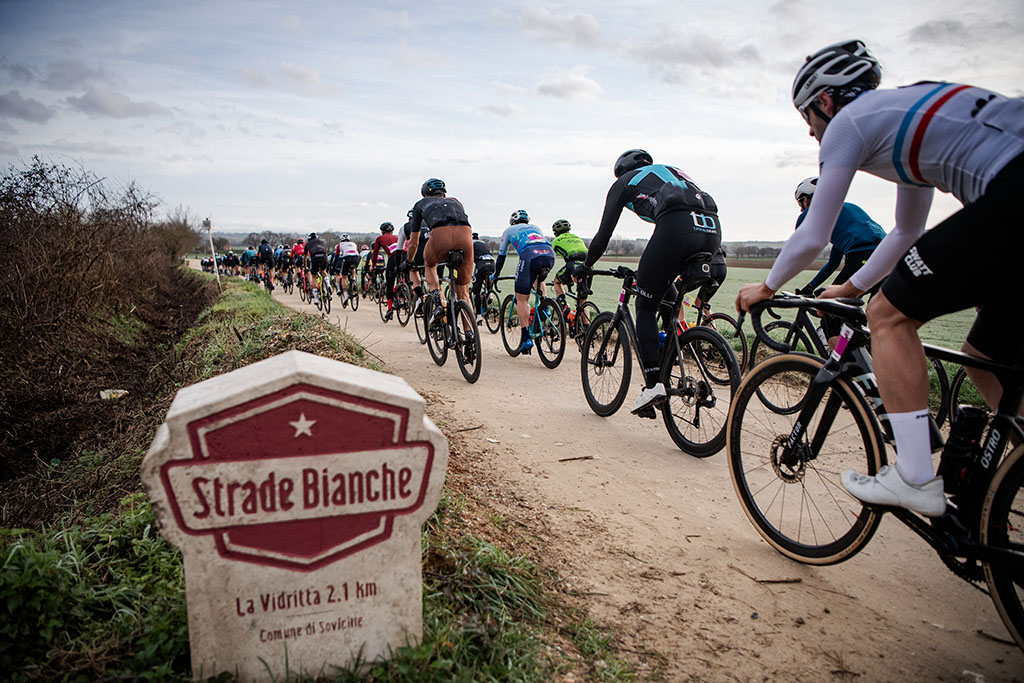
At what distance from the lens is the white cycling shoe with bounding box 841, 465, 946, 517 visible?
2.21 m

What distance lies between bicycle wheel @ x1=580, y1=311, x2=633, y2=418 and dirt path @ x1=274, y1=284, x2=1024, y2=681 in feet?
2.30

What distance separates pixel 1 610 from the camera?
187cm

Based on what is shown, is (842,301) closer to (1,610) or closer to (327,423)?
(327,423)

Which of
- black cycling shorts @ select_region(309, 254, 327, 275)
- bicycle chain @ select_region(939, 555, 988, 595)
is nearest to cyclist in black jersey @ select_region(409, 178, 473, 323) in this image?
bicycle chain @ select_region(939, 555, 988, 595)

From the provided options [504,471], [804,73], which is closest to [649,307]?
[504,471]

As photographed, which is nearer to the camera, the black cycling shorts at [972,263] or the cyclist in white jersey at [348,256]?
the black cycling shorts at [972,263]

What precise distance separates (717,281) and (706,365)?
3.09 feet

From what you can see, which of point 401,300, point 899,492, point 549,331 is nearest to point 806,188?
point 549,331

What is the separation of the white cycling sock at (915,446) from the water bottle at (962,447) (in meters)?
0.12

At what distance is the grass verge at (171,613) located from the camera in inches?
70.7

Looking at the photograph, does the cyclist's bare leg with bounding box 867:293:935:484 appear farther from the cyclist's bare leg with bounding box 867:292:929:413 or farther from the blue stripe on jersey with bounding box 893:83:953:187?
the blue stripe on jersey with bounding box 893:83:953:187

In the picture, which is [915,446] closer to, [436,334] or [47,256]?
[436,334]

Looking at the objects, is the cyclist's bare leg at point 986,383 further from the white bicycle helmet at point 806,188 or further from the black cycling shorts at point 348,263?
the black cycling shorts at point 348,263

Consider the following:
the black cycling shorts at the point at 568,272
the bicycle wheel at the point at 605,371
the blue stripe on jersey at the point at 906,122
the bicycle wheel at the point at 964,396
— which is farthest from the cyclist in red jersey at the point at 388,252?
the blue stripe on jersey at the point at 906,122
